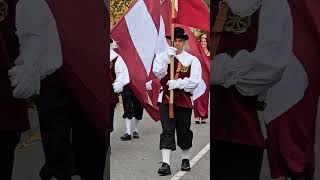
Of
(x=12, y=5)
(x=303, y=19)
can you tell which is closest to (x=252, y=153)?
(x=303, y=19)

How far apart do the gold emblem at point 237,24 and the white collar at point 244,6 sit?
2cm

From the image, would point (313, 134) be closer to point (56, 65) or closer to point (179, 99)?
point (56, 65)

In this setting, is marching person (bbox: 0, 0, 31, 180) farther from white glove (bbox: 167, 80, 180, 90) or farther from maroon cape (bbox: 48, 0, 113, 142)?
white glove (bbox: 167, 80, 180, 90)

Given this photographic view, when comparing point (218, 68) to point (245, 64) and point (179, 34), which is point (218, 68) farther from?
point (179, 34)

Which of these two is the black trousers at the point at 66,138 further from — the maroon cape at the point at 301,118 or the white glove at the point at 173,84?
the white glove at the point at 173,84

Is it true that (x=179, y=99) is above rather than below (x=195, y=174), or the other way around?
above

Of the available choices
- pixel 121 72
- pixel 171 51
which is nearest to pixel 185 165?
pixel 121 72

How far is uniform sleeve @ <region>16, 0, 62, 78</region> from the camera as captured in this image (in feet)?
9.19

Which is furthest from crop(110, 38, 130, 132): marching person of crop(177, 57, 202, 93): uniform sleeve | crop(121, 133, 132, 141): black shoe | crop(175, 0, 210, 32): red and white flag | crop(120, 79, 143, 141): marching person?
crop(121, 133, 132, 141): black shoe

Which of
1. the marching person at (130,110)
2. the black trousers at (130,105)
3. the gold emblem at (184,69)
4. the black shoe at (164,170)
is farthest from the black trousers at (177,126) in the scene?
the marching person at (130,110)

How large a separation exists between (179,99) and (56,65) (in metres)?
4.04

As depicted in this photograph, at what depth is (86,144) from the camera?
3.00m

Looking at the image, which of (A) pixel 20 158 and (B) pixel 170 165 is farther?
(B) pixel 170 165

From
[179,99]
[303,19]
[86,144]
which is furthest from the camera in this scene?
[179,99]
